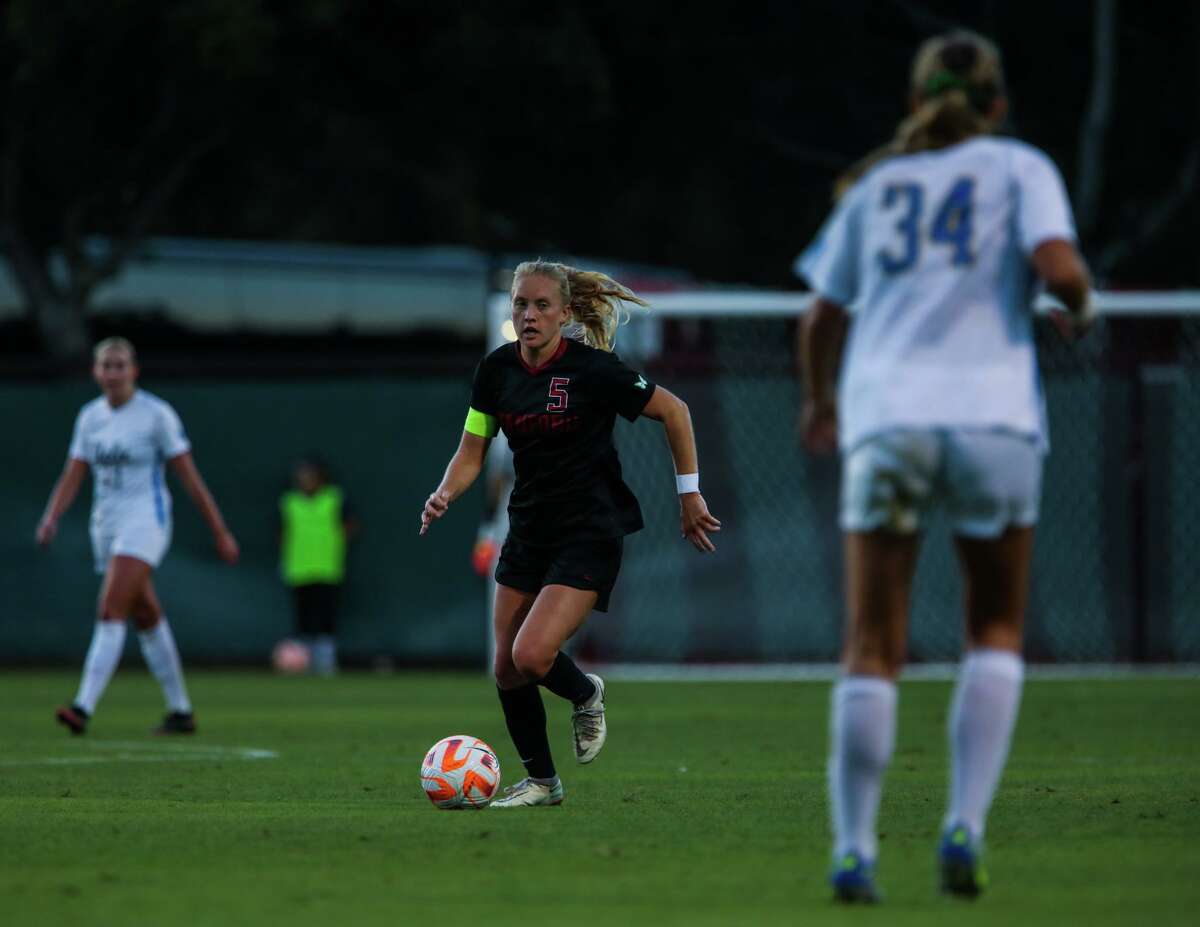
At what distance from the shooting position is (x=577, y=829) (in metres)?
7.99

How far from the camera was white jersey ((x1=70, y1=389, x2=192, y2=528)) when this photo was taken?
13977mm

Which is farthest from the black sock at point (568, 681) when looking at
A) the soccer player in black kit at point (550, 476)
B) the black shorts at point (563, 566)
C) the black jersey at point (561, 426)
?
the black jersey at point (561, 426)

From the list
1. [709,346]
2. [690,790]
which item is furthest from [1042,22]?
[690,790]

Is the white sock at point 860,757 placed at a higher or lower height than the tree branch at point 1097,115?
lower

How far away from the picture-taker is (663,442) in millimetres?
20922

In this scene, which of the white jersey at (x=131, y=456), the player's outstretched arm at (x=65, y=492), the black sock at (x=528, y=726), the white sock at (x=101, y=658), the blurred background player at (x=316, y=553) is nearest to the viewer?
the black sock at (x=528, y=726)

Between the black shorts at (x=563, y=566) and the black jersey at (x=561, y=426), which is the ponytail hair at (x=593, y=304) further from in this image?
the black shorts at (x=563, y=566)

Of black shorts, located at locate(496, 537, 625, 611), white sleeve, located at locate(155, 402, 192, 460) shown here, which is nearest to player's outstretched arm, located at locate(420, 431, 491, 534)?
black shorts, located at locate(496, 537, 625, 611)

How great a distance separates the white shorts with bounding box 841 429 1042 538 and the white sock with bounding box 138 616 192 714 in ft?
28.1

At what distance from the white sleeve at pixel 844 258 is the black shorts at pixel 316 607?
1612 centimetres

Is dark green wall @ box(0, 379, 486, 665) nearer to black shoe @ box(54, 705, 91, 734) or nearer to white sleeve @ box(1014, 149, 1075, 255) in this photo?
black shoe @ box(54, 705, 91, 734)

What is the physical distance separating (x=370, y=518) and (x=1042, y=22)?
28.2 ft

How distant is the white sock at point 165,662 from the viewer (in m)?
14.0

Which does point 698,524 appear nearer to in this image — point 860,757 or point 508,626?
point 508,626
